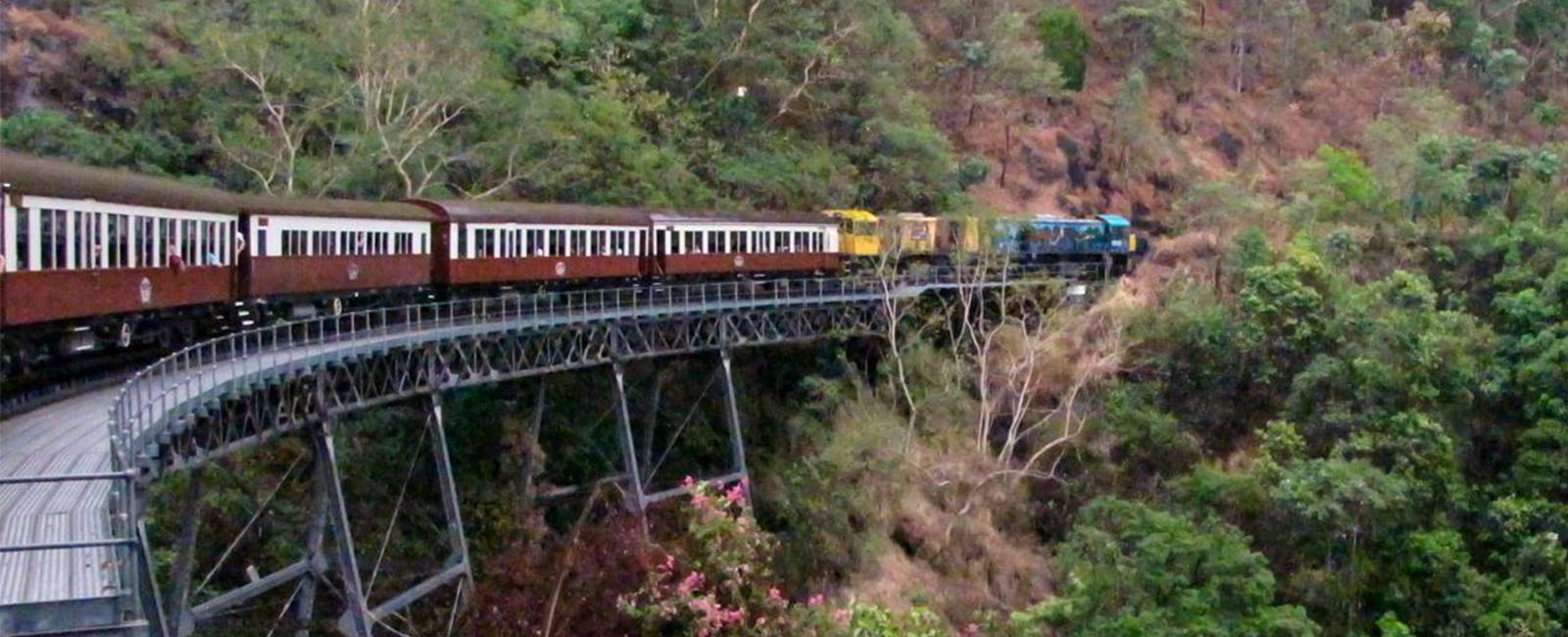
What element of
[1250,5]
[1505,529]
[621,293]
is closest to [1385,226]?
[1505,529]

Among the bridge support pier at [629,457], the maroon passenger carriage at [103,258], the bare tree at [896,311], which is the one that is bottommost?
the bridge support pier at [629,457]

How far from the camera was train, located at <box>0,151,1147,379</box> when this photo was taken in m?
19.2

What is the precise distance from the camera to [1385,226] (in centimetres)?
4162

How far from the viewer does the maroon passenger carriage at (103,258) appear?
18.3m

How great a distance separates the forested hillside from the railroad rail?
245 centimetres

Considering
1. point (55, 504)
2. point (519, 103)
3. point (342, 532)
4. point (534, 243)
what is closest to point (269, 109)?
point (519, 103)

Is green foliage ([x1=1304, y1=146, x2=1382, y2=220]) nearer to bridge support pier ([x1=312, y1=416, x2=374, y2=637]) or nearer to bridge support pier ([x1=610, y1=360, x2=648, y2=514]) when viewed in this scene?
bridge support pier ([x1=610, y1=360, x2=648, y2=514])

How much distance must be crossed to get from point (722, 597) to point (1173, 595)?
6.76 meters

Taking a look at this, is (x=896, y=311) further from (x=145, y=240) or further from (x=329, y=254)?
(x=145, y=240)

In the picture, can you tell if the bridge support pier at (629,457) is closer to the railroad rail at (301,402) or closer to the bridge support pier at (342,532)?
the railroad rail at (301,402)

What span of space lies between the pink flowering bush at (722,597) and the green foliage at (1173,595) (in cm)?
219

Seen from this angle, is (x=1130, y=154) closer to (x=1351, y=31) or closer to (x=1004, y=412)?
(x=1351, y=31)

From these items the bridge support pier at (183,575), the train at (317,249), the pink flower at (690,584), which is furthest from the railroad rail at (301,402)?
the pink flower at (690,584)

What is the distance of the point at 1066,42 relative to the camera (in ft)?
201
